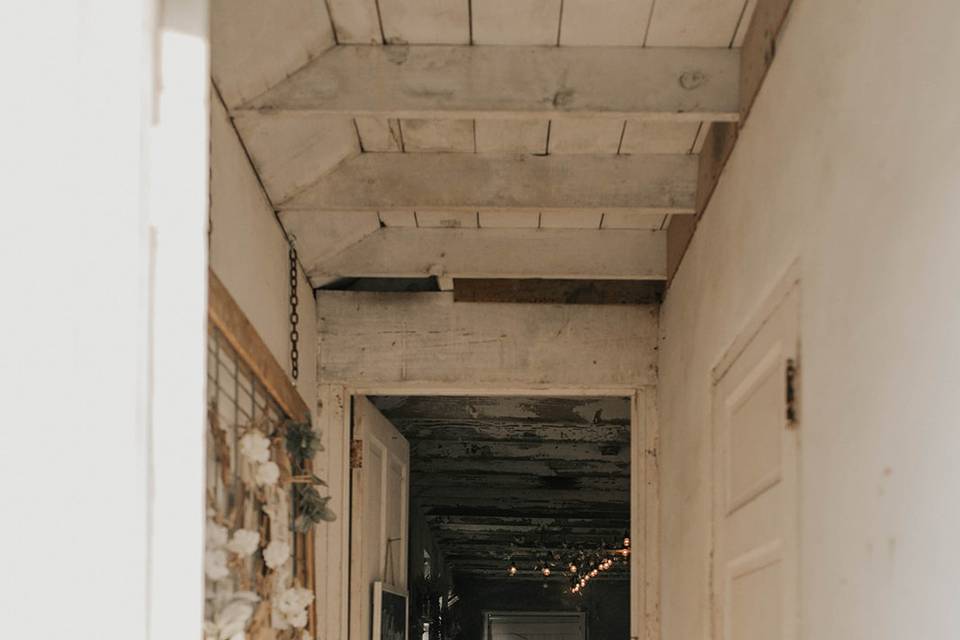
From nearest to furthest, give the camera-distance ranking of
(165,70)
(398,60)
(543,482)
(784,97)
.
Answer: (165,70)
(784,97)
(398,60)
(543,482)

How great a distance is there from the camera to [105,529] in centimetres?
92

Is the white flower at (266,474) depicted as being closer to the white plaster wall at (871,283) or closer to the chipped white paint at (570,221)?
the white plaster wall at (871,283)

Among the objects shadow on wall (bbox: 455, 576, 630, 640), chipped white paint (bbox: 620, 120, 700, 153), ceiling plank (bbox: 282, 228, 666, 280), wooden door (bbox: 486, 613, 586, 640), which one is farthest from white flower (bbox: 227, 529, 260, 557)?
wooden door (bbox: 486, 613, 586, 640)

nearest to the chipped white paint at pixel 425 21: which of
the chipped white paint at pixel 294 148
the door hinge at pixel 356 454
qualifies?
the chipped white paint at pixel 294 148

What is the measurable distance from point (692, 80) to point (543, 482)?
6.04m

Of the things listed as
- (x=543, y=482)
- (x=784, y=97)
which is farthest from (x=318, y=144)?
(x=543, y=482)

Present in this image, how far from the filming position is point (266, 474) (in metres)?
3.10

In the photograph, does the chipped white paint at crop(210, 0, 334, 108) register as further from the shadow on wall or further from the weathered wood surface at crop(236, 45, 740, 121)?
the shadow on wall

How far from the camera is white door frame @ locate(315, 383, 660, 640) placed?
4.70 metres

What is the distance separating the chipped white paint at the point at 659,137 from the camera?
3.71 m

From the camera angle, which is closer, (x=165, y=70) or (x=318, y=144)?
(x=165, y=70)

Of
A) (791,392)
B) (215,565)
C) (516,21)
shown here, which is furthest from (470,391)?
(791,392)

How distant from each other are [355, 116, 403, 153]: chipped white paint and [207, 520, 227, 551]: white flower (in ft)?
4.52

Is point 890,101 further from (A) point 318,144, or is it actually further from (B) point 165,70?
(A) point 318,144
